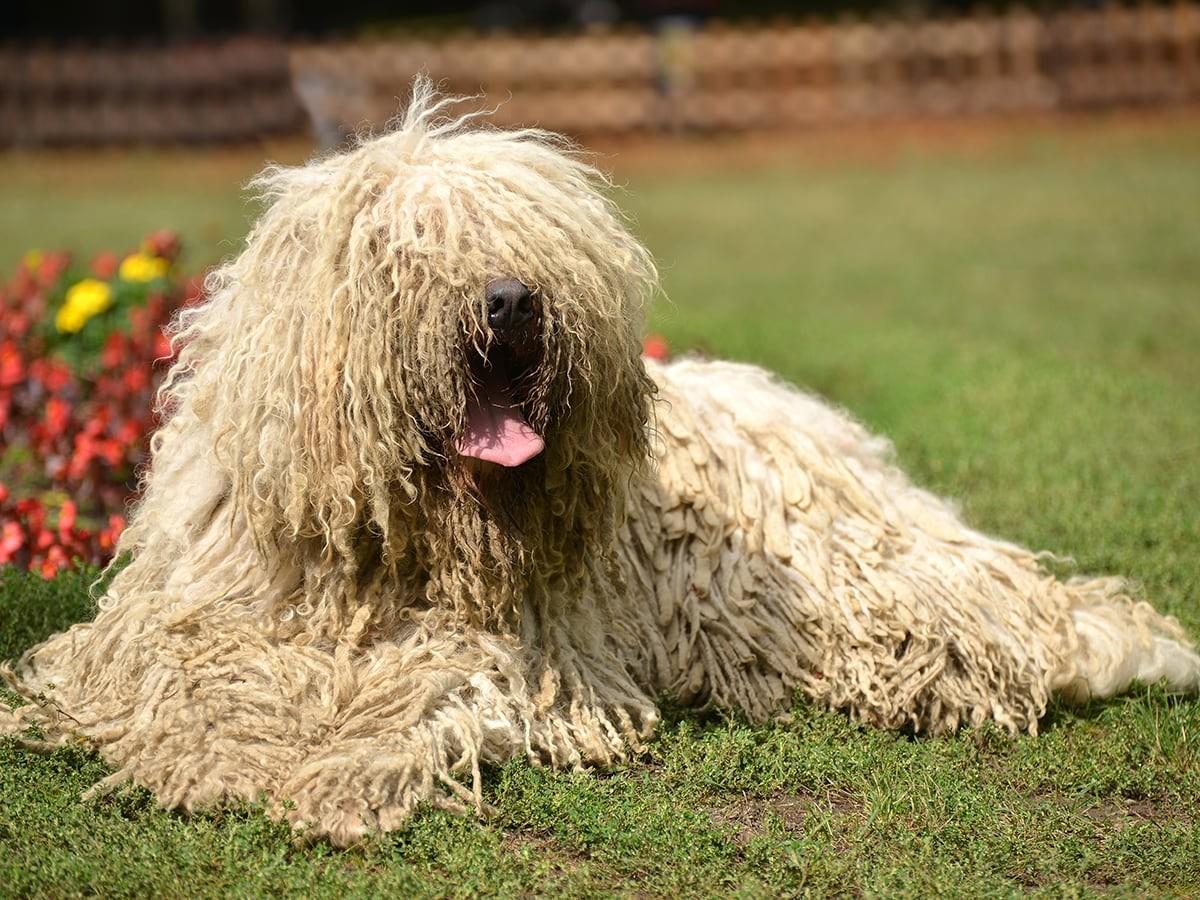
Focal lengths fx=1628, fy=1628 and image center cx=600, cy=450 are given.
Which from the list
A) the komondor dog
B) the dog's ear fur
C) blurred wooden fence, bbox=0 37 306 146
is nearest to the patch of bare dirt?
the komondor dog

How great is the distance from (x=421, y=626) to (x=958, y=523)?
1.86 meters

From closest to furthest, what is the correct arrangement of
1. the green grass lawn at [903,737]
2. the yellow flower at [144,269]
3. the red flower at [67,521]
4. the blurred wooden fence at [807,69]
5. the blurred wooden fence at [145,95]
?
1. the green grass lawn at [903,737]
2. the red flower at [67,521]
3. the yellow flower at [144,269]
4. the blurred wooden fence at [145,95]
5. the blurred wooden fence at [807,69]

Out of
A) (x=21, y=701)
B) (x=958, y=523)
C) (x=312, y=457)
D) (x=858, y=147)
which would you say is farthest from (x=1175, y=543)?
(x=858, y=147)

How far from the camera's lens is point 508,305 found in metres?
3.69

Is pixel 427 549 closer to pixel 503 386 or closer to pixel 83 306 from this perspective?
pixel 503 386

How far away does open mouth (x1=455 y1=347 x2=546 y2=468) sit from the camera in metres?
3.73

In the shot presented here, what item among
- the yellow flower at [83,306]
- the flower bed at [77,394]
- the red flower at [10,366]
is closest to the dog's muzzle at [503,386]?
the flower bed at [77,394]

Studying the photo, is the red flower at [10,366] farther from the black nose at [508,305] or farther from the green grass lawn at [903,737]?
the black nose at [508,305]

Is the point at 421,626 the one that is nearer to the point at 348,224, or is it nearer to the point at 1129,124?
the point at 348,224

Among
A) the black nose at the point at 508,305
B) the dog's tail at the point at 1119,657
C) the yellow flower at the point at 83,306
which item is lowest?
the dog's tail at the point at 1119,657

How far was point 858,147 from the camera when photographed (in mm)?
21469

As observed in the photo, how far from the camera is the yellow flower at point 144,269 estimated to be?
25.7ft

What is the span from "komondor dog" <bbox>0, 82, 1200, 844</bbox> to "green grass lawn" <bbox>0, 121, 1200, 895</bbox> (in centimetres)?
13

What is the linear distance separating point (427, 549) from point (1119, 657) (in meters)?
2.17
